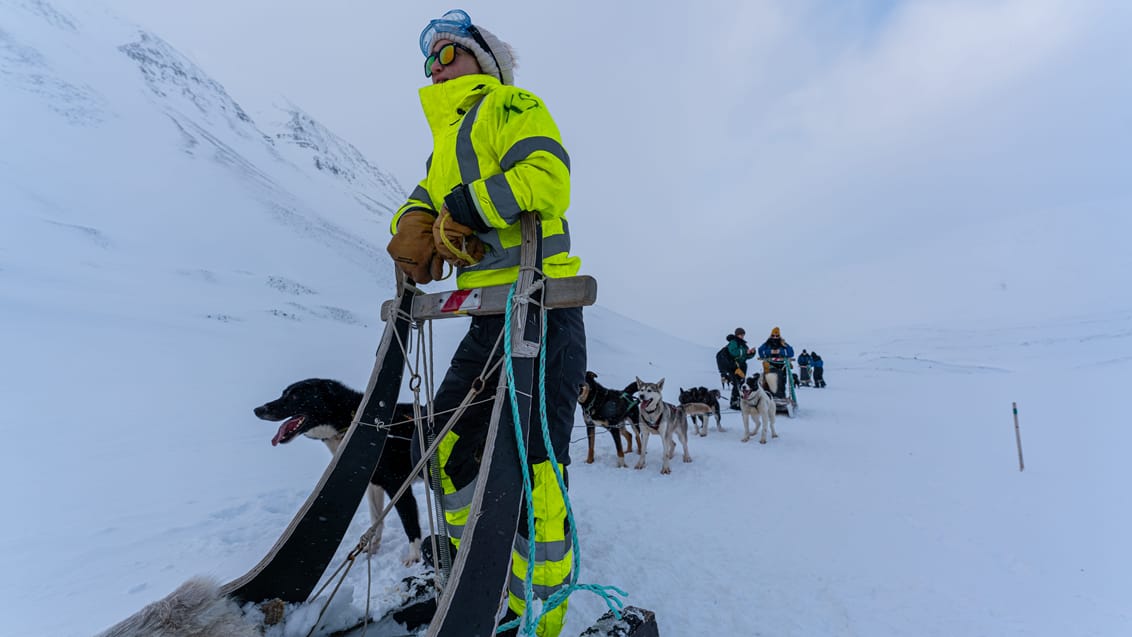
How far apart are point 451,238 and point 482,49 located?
88cm

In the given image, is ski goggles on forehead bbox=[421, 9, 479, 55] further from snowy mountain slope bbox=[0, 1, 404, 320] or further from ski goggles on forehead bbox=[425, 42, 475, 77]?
snowy mountain slope bbox=[0, 1, 404, 320]

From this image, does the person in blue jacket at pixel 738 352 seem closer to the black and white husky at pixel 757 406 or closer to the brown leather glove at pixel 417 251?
the black and white husky at pixel 757 406

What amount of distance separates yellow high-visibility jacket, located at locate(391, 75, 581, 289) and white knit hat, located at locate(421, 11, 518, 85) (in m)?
0.13

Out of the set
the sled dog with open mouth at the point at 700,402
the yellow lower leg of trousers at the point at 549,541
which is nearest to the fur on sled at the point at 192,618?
the yellow lower leg of trousers at the point at 549,541

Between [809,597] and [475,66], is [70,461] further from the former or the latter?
[809,597]

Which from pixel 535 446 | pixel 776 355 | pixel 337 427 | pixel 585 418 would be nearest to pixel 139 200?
pixel 585 418

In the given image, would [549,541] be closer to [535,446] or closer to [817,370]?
[535,446]

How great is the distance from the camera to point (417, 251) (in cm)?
168

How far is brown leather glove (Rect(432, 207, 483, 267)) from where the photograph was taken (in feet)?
5.17

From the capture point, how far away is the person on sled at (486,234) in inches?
60.9

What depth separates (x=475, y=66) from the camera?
6.29 ft

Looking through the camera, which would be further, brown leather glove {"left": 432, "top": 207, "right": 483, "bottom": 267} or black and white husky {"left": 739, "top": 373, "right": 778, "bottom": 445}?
black and white husky {"left": 739, "top": 373, "right": 778, "bottom": 445}

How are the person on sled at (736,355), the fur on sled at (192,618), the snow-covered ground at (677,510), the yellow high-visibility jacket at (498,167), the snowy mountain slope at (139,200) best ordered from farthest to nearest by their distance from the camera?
the snowy mountain slope at (139,200) → the person on sled at (736,355) → the snow-covered ground at (677,510) → the yellow high-visibility jacket at (498,167) → the fur on sled at (192,618)

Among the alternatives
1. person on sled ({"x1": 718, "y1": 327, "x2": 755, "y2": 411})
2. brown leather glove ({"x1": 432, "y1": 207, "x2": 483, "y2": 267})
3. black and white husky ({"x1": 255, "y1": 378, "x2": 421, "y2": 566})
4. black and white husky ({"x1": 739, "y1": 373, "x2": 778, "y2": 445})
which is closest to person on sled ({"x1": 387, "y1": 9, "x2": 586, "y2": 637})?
brown leather glove ({"x1": 432, "y1": 207, "x2": 483, "y2": 267})
